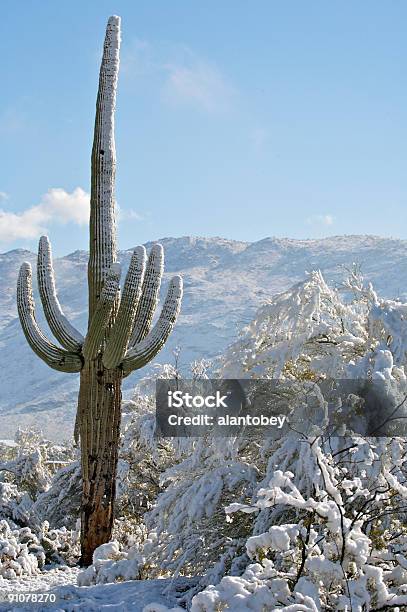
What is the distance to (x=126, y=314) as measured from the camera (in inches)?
296

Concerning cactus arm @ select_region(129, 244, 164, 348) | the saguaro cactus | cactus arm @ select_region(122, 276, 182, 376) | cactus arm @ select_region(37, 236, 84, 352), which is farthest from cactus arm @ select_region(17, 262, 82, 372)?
cactus arm @ select_region(129, 244, 164, 348)

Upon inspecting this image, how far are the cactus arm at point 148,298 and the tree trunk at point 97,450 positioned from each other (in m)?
0.60

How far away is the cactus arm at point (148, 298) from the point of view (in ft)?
27.3

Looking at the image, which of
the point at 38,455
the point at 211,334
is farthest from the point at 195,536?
the point at 211,334

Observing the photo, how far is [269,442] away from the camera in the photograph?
5.96 metres

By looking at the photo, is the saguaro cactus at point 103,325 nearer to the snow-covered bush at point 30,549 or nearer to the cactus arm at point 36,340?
the cactus arm at point 36,340

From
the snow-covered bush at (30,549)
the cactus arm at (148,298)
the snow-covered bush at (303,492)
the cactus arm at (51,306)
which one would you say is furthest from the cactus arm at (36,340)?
the snow-covered bush at (303,492)

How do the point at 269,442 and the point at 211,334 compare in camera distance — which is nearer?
the point at 269,442

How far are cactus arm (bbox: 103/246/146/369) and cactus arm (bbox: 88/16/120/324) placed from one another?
49cm

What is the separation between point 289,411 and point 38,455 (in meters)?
6.65

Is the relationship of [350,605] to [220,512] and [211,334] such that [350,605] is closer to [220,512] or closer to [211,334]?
[220,512]

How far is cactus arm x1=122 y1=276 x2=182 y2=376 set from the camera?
8.01 meters

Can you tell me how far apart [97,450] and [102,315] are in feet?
5.28

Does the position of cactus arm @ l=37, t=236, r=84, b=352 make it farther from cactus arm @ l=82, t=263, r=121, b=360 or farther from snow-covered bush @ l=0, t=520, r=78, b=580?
snow-covered bush @ l=0, t=520, r=78, b=580
